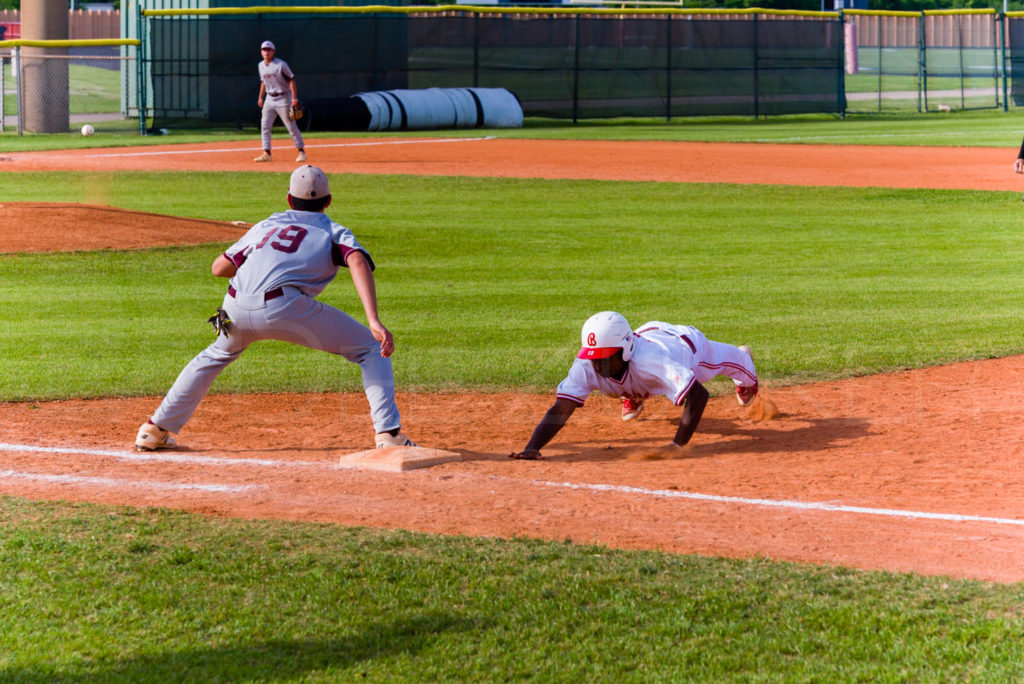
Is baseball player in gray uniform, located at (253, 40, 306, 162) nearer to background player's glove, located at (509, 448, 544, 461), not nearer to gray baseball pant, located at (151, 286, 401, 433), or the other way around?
gray baseball pant, located at (151, 286, 401, 433)

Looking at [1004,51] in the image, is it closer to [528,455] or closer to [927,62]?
[927,62]

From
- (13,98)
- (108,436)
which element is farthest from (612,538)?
(13,98)

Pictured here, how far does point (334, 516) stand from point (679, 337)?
8.50 feet

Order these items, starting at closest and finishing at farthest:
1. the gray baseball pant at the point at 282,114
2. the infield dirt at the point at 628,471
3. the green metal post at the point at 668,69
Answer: the infield dirt at the point at 628,471, the gray baseball pant at the point at 282,114, the green metal post at the point at 668,69

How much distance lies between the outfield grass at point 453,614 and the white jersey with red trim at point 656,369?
183cm

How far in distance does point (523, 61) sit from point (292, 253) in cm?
3032

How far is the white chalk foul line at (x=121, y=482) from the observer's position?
241 inches

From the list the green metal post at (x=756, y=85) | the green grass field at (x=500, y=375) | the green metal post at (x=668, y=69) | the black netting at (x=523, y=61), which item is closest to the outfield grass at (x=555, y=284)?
the green grass field at (x=500, y=375)

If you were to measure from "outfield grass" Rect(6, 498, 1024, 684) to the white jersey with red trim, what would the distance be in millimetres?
1831

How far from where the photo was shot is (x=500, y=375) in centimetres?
933

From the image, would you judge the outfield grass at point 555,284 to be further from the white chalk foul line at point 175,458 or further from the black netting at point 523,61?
the black netting at point 523,61

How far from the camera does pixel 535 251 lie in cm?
1502

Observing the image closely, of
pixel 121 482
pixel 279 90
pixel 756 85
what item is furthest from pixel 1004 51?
pixel 121 482

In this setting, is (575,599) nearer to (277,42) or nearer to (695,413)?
(695,413)
